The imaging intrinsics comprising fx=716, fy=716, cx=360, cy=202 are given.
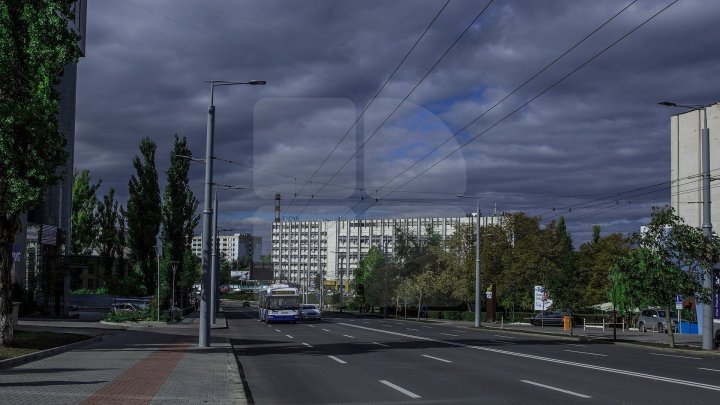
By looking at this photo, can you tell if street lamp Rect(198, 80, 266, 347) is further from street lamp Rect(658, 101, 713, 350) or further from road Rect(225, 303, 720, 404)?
street lamp Rect(658, 101, 713, 350)

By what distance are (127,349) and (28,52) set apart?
31.5ft

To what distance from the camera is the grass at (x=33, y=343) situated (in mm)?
18836

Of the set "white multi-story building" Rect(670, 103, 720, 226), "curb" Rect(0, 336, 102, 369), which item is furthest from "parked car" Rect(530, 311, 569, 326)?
"curb" Rect(0, 336, 102, 369)

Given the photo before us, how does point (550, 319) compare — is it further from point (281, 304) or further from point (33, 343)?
point (33, 343)

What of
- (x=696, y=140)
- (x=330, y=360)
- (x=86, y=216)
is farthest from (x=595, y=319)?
(x=86, y=216)

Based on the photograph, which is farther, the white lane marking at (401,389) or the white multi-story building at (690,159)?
the white multi-story building at (690,159)

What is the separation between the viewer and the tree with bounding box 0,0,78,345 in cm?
1941

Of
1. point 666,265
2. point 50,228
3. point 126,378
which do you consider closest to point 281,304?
point 50,228

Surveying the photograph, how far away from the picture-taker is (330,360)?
21094 mm

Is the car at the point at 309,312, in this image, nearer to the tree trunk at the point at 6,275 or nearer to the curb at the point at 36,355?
the curb at the point at 36,355

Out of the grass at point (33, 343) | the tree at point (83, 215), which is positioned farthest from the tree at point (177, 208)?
the grass at point (33, 343)

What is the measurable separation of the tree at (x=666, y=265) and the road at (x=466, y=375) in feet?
10.5

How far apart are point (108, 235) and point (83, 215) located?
4.71 m

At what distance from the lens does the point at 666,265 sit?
1190 inches
